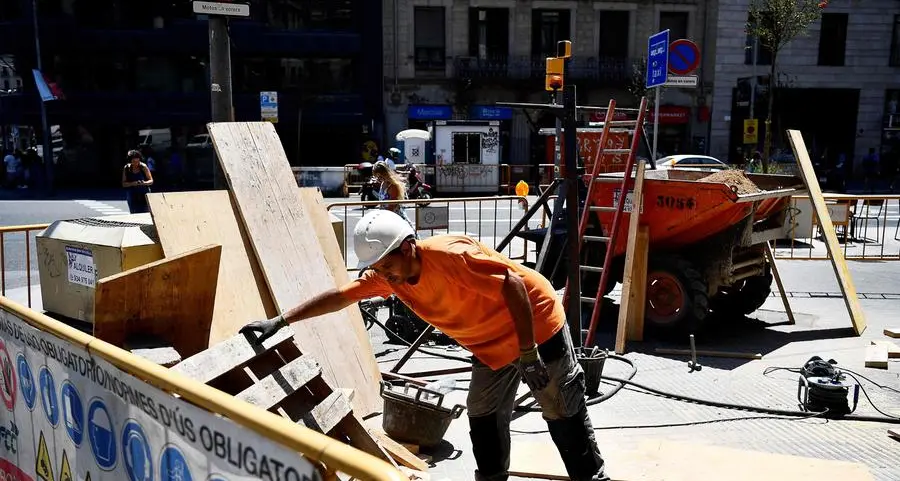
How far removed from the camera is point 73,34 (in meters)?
28.6

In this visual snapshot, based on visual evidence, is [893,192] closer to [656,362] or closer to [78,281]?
[656,362]

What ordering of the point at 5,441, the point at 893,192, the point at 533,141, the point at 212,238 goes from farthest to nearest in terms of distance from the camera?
1. the point at 533,141
2. the point at 893,192
3. the point at 212,238
4. the point at 5,441

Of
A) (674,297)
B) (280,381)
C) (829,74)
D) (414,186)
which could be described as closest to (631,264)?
(674,297)

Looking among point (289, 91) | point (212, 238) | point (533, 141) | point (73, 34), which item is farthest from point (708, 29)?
point (212, 238)

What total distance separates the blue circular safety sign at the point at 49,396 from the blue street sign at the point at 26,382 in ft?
0.39

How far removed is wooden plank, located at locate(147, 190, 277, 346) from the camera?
17.3ft

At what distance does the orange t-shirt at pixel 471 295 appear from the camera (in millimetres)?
3373

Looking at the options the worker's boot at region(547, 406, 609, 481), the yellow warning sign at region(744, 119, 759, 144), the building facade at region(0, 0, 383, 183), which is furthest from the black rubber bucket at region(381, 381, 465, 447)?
the building facade at region(0, 0, 383, 183)

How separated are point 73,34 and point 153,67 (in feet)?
10.1

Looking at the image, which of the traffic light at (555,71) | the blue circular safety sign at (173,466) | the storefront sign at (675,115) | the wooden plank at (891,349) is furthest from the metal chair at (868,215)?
the blue circular safety sign at (173,466)

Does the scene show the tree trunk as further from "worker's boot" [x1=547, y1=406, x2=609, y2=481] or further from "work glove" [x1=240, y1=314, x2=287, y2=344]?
"work glove" [x1=240, y1=314, x2=287, y2=344]

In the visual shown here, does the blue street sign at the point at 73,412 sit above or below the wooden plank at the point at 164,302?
below

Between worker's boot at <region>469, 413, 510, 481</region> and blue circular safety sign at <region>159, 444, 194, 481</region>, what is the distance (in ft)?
5.88

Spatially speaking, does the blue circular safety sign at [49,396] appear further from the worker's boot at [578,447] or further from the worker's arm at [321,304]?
the worker's boot at [578,447]
